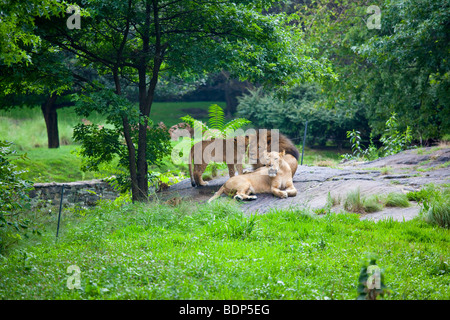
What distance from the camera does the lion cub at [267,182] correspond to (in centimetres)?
995

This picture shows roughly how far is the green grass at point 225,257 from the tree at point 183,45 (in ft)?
9.08

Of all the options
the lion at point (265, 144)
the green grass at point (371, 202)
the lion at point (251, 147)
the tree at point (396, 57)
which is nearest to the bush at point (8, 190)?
the lion at point (251, 147)

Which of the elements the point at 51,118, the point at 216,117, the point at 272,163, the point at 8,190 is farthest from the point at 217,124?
the point at 51,118

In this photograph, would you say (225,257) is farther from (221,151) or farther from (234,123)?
(234,123)

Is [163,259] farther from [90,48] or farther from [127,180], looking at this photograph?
[90,48]

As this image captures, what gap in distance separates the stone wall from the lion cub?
221 inches

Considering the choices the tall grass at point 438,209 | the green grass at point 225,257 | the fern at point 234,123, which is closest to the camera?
the green grass at point 225,257

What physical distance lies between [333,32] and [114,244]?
15989mm

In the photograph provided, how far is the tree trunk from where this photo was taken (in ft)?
60.2

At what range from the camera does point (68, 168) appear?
688 inches

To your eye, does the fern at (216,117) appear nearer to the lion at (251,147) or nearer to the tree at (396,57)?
the lion at (251,147)

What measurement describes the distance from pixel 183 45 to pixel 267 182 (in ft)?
12.8

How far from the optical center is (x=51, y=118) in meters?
19.0

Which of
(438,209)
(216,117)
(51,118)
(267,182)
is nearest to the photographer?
(438,209)
